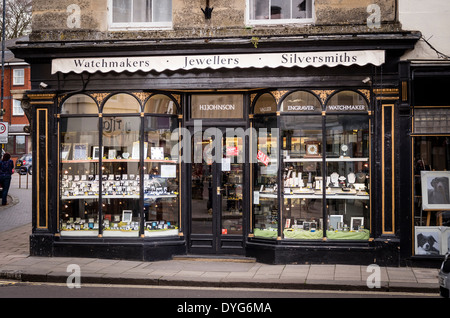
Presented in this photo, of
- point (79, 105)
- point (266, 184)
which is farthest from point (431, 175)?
point (79, 105)

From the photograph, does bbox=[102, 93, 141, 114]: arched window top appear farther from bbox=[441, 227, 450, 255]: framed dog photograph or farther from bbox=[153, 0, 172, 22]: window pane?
bbox=[441, 227, 450, 255]: framed dog photograph

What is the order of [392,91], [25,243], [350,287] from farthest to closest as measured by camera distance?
[25,243], [392,91], [350,287]

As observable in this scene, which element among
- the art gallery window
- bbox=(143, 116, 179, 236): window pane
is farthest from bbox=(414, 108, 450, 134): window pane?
bbox=(143, 116, 179, 236): window pane

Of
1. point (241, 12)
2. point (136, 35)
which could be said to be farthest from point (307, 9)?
point (136, 35)

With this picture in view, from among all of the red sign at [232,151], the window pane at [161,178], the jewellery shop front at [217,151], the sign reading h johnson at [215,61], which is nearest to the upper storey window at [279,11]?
the jewellery shop front at [217,151]

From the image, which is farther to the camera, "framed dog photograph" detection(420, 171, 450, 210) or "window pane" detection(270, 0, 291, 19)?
"window pane" detection(270, 0, 291, 19)

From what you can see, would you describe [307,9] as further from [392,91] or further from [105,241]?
[105,241]

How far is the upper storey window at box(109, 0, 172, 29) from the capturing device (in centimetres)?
1122

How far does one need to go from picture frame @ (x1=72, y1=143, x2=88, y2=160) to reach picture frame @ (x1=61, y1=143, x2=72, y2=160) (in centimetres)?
13

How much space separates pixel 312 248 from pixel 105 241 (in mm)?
4451

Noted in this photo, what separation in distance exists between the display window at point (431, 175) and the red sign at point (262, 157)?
304 centimetres

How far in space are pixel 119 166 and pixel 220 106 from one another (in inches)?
103

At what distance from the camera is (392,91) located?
1018 cm

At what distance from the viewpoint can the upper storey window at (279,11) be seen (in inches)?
426
